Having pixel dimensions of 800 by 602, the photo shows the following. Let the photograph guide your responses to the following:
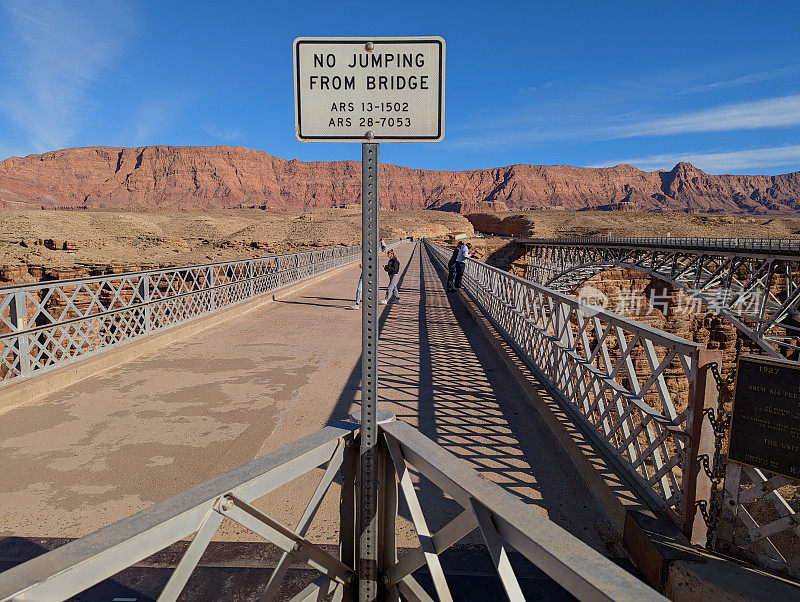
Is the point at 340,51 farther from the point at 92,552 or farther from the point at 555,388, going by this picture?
the point at 555,388

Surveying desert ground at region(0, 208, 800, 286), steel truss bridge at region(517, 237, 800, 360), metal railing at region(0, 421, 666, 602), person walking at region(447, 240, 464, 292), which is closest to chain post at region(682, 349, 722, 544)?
metal railing at region(0, 421, 666, 602)

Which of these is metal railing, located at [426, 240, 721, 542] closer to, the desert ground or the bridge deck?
the bridge deck

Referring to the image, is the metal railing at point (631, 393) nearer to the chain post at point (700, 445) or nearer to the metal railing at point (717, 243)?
the chain post at point (700, 445)

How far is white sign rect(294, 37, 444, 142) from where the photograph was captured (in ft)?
6.54

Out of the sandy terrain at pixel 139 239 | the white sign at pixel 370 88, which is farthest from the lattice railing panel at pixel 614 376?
the sandy terrain at pixel 139 239

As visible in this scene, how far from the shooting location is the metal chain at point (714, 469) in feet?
9.13

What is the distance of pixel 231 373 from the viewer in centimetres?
687

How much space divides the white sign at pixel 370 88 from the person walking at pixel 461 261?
13.2 m

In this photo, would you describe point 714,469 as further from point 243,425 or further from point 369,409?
point 243,425

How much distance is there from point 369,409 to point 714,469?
2.18 meters

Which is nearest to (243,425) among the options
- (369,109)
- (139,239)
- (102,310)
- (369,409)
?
(369,409)

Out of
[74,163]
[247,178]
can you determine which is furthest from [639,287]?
[74,163]

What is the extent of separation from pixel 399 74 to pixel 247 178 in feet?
699

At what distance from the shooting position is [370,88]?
2021 millimetres
